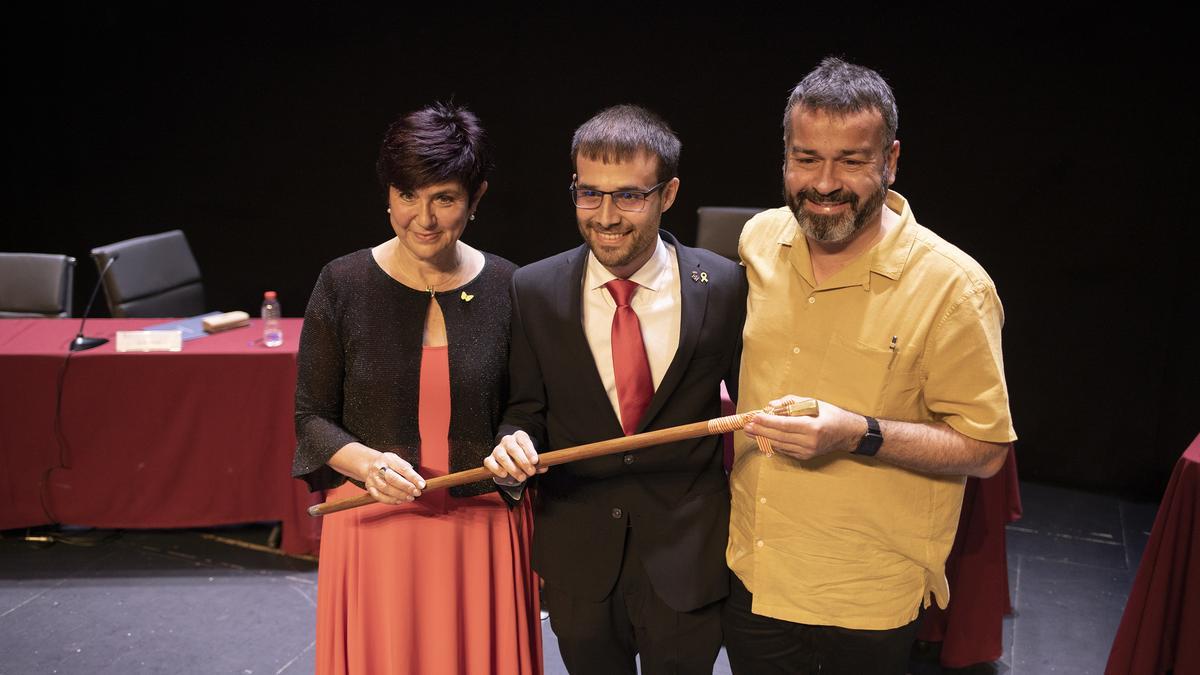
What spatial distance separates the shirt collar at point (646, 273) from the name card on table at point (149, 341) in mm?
2266

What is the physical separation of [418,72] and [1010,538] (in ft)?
11.4

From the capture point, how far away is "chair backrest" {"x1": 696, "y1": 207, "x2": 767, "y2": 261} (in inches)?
176

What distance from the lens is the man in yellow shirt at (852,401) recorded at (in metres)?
1.75

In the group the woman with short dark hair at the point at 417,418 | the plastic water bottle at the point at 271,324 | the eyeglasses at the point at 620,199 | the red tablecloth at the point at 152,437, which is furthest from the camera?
the plastic water bottle at the point at 271,324

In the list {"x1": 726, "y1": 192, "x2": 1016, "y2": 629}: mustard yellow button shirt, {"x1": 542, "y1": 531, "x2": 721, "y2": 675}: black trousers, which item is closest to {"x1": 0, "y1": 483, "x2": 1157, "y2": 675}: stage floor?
{"x1": 542, "y1": 531, "x2": 721, "y2": 675}: black trousers

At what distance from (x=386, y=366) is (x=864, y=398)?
0.88m

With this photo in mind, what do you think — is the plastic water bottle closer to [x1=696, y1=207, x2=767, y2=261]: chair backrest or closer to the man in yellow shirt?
[x1=696, y1=207, x2=767, y2=261]: chair backrest

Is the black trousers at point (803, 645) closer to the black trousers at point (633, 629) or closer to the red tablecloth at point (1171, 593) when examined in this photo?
the black trousers at point (633, 629)

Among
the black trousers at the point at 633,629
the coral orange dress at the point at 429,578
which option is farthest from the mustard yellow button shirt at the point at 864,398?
the coral orange dress at the point at 429,578

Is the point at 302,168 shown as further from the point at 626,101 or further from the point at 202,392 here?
the point at 202,392

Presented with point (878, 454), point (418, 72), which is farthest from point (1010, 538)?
point (418, 72)

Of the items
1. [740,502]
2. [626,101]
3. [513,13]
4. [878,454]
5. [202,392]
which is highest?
[513,13]

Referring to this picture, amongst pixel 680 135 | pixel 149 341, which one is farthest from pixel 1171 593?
pixel 149 341

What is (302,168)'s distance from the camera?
563 cm
